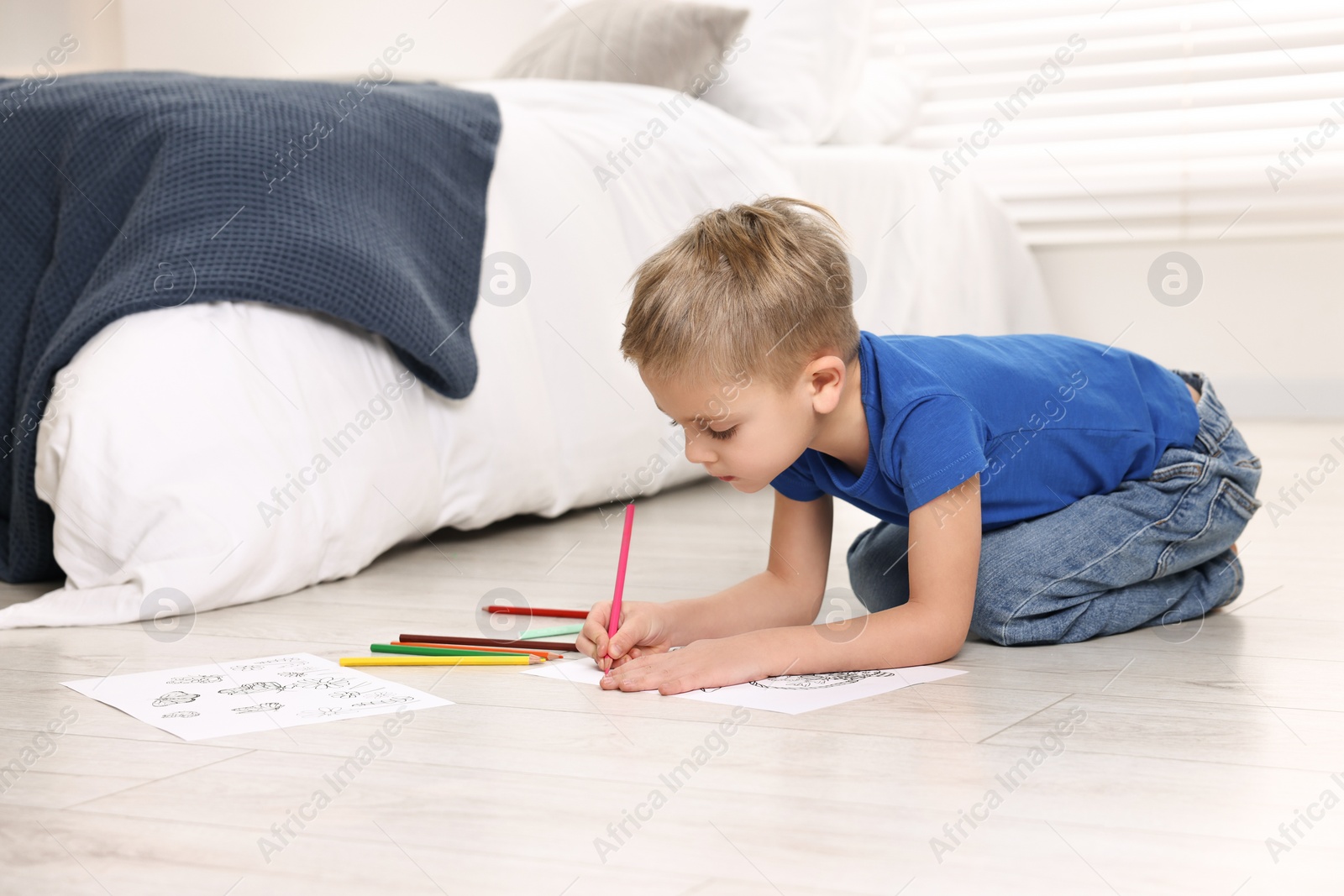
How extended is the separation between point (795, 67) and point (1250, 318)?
3.69 ft

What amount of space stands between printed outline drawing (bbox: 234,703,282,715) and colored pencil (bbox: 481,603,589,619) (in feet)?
1.06

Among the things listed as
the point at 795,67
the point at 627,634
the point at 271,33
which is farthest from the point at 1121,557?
the point at 271,33

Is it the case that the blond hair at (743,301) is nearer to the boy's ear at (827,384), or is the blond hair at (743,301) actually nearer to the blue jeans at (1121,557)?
the boy's ear at (827,384)

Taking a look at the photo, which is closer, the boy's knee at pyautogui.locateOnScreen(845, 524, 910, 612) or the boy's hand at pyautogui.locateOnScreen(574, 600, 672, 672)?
the boy's hand at pyautogui.locateOnScreen(574, 600, 672, 672)

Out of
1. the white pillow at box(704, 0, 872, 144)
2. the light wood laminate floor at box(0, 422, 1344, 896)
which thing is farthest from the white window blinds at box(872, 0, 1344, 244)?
the light wood laminate floor at box(0, 422, 1344, 896)

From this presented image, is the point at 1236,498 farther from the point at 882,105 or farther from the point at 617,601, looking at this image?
the point at 882,105

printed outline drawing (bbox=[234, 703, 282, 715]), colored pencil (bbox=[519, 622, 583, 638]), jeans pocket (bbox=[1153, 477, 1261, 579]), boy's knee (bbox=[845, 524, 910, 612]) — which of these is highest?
jeans pocket (bbox=[1153, 477, 1261, 579])

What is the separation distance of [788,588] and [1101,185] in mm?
2080

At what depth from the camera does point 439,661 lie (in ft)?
3.38

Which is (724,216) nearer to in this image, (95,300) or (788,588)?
(788,588)

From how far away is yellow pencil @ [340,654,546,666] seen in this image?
3.34 feet

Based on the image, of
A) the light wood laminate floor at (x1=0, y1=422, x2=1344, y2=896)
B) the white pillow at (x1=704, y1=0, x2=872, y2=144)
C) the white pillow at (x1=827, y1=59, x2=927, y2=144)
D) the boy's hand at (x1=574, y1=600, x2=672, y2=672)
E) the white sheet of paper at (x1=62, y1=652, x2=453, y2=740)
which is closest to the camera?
the light wood laminate floor at (x1=0, y1=422, x2=1344, y2=896)

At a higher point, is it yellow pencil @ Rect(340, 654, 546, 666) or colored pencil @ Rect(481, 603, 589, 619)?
yellow pencil @ Rect(340, 654, 546, 666)

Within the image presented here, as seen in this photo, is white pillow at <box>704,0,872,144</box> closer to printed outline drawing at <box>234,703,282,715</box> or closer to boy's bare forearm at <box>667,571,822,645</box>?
boy's bare forearm at <box>667,571,822,645</box>
